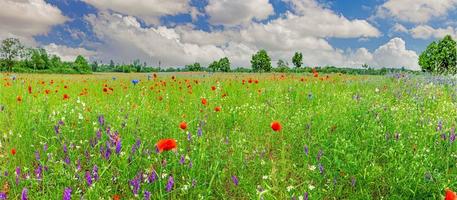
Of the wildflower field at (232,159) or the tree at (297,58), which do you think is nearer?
the wildflower field at (232,159)

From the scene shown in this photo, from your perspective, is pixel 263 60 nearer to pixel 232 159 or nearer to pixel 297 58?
pixel 297 58

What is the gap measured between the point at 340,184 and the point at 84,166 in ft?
7.56

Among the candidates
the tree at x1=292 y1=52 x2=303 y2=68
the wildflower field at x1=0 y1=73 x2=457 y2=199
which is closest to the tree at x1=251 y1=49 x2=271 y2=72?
the tree at x1=292 y1=52 x2=303 y2=68

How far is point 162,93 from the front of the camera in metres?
7.30

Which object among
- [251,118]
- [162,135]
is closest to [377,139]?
[251,118]

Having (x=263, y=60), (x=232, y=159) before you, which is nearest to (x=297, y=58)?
(x=263, y=60)

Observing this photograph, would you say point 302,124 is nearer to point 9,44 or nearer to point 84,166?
point 84,166

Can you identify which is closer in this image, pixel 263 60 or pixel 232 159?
pixel 232 159

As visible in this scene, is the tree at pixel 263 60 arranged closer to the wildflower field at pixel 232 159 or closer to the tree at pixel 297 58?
the tree at pixel 297 58

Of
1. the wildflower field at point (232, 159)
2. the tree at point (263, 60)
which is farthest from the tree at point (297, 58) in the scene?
the wildflower field at point (232, 159)

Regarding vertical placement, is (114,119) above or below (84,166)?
above

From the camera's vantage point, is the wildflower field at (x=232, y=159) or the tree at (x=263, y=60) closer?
the wildflower field at (x=232, y=159)

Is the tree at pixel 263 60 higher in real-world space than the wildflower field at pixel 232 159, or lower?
higher

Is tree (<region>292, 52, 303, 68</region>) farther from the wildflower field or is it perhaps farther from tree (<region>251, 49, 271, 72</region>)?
the wildflower field
